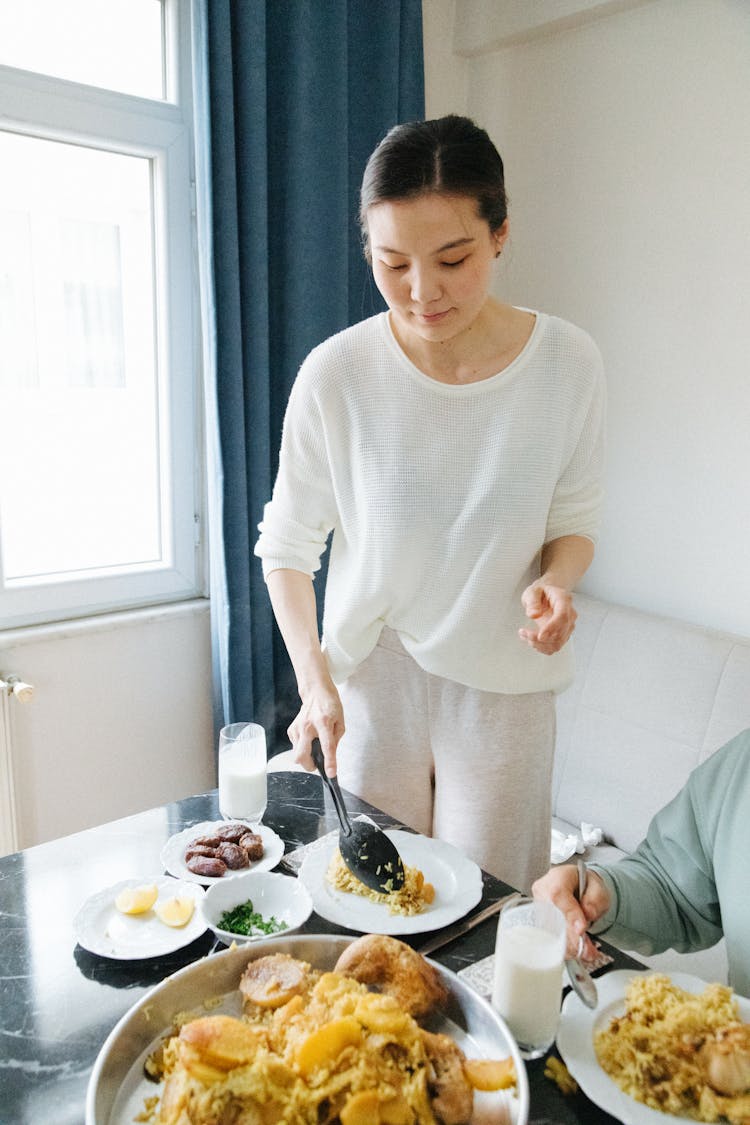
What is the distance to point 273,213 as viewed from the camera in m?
2.46

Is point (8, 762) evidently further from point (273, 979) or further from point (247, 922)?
point (273, 979)

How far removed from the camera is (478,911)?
114cm

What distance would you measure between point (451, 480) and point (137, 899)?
729 mm

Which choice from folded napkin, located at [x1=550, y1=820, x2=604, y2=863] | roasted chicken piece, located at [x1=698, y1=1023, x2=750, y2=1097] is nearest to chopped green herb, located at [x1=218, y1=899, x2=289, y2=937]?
roasted chicken piece, located at [x1=698, y1=1023, x2=750, y2=1097]

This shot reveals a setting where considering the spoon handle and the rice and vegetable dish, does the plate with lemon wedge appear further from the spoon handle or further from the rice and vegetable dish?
the rice and vegetable dish

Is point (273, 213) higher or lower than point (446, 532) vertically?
higher

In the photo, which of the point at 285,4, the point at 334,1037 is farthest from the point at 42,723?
the point at 285,4

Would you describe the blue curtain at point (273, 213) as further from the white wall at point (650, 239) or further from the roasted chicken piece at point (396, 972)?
the roasted chicken piece at point (396, 972)

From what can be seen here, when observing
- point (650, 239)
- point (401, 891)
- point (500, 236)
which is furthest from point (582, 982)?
point (650, 239)

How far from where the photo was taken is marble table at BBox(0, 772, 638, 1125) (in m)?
0.85

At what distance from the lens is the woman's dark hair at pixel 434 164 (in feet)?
4.07

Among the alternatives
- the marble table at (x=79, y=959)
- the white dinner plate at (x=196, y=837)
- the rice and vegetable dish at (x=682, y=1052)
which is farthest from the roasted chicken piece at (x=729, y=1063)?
the white dinner plate at (x=196, y=837)

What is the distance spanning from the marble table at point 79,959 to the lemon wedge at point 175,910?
0.03 m

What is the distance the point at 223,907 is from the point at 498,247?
993 mm
